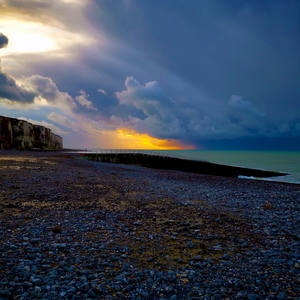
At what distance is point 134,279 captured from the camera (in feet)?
16.4

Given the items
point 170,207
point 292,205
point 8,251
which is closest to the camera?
point 8,251

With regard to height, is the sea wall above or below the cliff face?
below

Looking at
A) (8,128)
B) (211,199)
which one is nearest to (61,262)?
(211,199)

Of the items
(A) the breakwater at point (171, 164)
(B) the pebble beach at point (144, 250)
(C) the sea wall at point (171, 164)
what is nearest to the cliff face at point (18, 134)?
(A) the breakwater at point (171, 164)

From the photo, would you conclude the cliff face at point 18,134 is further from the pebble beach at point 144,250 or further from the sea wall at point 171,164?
the pebble beach at point 144,250

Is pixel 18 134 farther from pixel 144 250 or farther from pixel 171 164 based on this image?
pixel 144 250

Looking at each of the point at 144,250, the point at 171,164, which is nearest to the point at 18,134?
the point at 171,164

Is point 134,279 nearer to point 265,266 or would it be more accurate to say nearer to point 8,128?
point 265,266

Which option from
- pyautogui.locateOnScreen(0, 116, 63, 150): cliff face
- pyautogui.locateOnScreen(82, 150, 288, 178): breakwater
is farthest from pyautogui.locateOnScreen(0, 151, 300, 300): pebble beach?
pyautogui.locateOnScreen(0, 116, 63, 150): cliff face

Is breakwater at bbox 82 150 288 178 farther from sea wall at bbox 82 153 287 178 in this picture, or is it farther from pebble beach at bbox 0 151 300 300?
pebble beach at bbox 0 151 300 300

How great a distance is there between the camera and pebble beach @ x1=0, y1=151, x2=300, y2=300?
4.69 m

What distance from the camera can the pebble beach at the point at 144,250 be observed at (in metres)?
4.69

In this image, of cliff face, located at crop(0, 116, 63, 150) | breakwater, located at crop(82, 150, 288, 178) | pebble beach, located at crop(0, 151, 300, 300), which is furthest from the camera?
cliff face, located at crop(0, 116, 63, 150)

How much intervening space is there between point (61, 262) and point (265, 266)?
4.88 metres
